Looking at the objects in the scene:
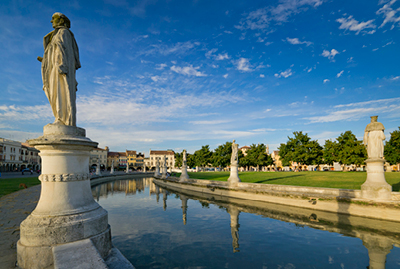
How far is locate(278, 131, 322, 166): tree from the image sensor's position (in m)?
47.0

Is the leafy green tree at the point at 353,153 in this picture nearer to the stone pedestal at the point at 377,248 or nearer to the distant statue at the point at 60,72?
the stone pedestal at the point at 377,248

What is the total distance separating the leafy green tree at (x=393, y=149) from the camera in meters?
39.9

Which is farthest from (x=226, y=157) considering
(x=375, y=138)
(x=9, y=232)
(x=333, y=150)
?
(x=9, y=232)

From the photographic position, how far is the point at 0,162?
60.0m

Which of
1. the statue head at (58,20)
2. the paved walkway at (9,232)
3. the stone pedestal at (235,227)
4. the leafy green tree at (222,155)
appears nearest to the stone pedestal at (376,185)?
the stone pedestal at (235,227)

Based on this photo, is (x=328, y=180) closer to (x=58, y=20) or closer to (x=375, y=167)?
(x=375, y=167)

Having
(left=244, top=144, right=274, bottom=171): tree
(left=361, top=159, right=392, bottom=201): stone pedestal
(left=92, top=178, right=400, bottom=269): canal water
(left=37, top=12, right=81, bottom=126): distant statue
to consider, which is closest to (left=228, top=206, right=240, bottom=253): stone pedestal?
(left=92, top=178, right=400, bottom=269): canal water

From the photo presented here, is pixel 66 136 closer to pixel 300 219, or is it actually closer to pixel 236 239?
pixel 236 239

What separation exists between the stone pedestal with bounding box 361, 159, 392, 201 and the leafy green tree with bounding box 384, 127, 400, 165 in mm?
40011

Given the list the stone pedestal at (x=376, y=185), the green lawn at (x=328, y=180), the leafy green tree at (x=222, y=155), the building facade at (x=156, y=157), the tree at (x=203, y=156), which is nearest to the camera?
the stone pedestal at (x=376, y=185)

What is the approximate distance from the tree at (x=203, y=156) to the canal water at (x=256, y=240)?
63.8 metres

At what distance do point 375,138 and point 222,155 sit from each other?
203ft

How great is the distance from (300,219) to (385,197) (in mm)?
4364

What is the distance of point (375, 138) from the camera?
37.3ft
